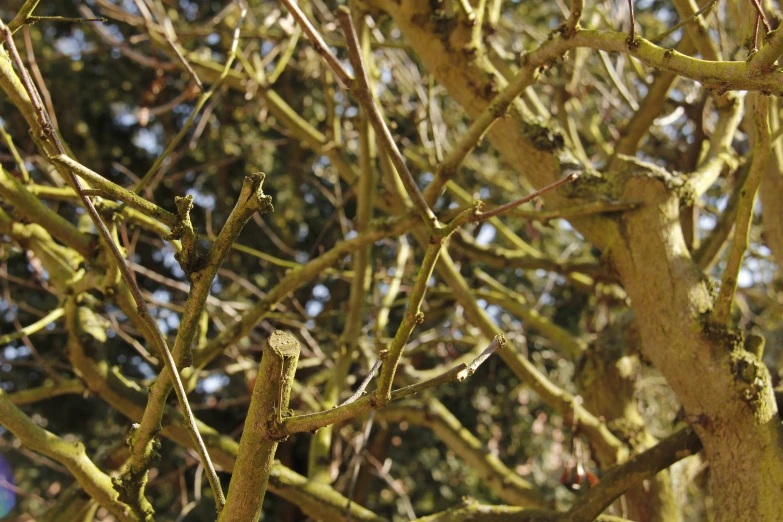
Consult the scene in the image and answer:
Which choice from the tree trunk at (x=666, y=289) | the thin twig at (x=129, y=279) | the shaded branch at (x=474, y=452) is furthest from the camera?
the shaded branch at (x=474, y=452)

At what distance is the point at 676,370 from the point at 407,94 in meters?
4.30

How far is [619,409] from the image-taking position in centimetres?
340

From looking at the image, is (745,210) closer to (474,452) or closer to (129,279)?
(129,279)

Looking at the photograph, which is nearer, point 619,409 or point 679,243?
point 679,243

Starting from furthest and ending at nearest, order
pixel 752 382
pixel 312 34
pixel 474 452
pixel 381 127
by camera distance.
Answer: pixel 474 452
pixel 752 382
pixel 381 127
pixel 312 34

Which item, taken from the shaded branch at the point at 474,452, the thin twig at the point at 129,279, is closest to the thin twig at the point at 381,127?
the thin twig at the point at 129,279

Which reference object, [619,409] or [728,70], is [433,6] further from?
[619,409]

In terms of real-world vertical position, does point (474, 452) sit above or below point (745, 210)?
below

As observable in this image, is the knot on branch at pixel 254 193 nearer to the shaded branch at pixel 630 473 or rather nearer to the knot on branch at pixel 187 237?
the knot on branch at pixel 187 237

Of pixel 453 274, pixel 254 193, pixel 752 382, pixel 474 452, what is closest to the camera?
pixel 254 193

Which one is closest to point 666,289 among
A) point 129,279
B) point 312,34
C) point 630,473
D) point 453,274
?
point 630,473

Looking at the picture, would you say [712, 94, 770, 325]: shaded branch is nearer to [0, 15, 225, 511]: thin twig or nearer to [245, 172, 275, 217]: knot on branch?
[245, 172, 275, 217]: knot on branch

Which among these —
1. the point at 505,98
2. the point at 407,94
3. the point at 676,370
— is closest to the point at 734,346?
the point at 676,370

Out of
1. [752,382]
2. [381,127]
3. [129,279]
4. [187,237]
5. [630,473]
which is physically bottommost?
[129,279]
